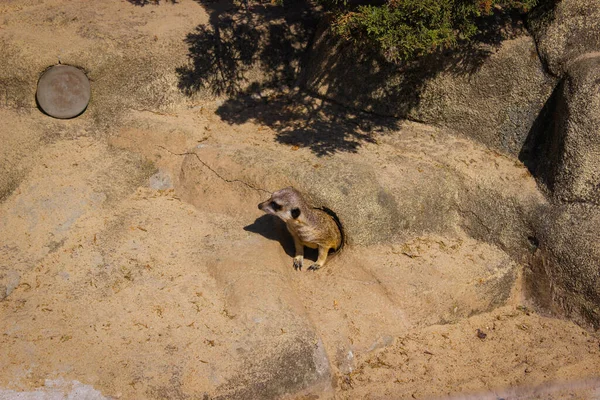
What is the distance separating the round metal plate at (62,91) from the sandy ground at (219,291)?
0.62 ft

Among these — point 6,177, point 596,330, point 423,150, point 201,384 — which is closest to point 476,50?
point 423,150

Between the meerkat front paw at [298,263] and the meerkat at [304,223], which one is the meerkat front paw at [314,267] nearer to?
the meerkat at [304,223]

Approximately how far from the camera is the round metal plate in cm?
862

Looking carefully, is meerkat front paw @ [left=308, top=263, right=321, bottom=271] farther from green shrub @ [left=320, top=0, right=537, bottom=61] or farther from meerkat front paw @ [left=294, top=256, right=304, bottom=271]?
green shrub @ [left=320, top=0, right=537, bottom=61]

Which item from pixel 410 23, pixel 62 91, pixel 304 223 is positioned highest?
pixel 410 23

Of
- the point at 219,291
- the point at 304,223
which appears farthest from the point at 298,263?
the point at 219,291

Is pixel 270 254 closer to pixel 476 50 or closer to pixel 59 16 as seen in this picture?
pixel 476 50

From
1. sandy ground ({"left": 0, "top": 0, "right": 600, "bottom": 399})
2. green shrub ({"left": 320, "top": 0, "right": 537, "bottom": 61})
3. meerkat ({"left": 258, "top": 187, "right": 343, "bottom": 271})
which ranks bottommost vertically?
sandy ground ({"left": 0, "top": 0, "right": 600, "bottom": 399})

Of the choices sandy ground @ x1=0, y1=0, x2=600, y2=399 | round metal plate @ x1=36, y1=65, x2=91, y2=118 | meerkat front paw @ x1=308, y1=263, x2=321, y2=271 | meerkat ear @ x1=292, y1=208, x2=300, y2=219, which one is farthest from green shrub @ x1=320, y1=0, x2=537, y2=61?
round metal plate @ x1=36, y1=65, x2=91, y2=118

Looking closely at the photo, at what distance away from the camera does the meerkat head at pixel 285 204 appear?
7.31 m

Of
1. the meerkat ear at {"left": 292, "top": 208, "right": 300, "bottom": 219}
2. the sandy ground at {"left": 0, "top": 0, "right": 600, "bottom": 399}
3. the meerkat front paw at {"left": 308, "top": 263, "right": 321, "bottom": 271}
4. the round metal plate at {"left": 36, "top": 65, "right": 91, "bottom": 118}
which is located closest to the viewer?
the sandy ground at {"left": 0, "top": 0, "right": 600, "bottom": 399}

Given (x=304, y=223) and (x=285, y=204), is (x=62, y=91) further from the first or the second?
(x=304, y=223)

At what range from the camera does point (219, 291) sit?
7.00 metres

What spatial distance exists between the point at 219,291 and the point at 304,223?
4.21 ft
